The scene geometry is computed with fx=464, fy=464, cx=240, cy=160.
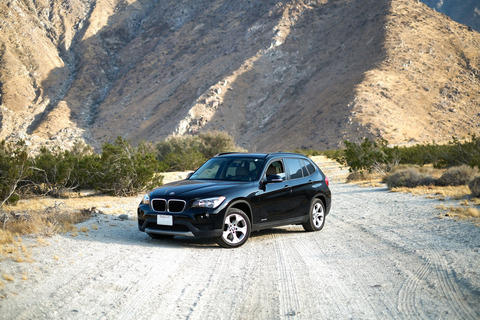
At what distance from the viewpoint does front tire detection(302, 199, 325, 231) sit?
31.9 ft

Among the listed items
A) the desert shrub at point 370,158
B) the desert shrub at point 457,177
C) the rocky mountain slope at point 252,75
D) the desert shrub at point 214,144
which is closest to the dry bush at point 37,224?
the desert shrub at point 457,177

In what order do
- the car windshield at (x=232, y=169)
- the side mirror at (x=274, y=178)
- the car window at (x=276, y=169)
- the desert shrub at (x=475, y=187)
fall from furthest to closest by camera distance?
the desert shrub at (x=475, y=187)
the car window at (x=276, y=169)
the car windshield at (x=232, y=169)
the side mirror at (x=274, y=178)

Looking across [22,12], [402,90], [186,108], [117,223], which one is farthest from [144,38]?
[117,223]

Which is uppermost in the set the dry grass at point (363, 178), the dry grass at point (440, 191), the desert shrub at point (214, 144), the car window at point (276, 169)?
the desert shrub at point (214, 144)

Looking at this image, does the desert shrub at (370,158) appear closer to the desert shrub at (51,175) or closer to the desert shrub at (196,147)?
the desert shrub at (196,147)

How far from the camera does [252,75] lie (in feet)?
265

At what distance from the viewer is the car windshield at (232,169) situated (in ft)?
28.9

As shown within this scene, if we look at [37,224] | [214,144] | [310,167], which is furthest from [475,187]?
[214,144]

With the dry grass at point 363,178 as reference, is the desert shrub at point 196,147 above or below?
above

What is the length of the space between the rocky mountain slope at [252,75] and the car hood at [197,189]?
54.4 m

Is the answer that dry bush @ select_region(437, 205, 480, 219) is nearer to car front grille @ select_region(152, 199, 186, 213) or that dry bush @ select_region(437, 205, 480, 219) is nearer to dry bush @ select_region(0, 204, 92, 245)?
car front grille @ select_region(152, 199, 186, 213)

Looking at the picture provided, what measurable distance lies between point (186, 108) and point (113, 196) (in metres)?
61.4

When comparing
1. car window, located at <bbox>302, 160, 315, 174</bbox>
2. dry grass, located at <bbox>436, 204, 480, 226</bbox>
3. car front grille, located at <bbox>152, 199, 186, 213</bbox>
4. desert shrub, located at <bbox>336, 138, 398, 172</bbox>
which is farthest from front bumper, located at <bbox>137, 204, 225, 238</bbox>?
desert shrub, located at <bbox>336, 138, 398, 172</bbox>

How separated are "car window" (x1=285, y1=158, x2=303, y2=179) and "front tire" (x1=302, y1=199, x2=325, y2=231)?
70 centimetres
